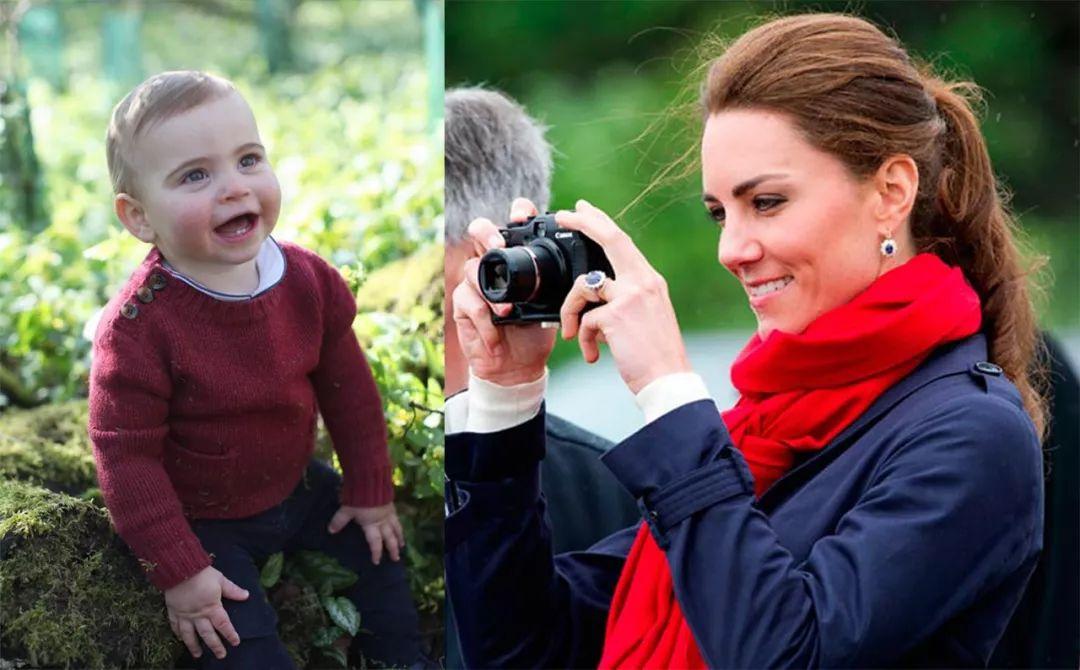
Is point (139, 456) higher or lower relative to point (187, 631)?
higher

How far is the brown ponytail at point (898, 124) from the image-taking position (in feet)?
6.23

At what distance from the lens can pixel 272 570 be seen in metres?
2.28

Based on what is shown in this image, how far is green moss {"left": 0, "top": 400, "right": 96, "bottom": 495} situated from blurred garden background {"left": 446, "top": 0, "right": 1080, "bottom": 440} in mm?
845

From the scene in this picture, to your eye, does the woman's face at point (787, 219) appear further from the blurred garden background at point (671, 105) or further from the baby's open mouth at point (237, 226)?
Result: the baby's open mouth at point (237, 226)

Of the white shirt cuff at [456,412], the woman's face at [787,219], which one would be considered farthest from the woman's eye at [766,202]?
the white shirt cuff at [456,412]

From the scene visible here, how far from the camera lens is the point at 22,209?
2664 mm

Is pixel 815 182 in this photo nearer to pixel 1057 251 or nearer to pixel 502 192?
pixel 502 192

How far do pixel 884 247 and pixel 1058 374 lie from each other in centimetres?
95

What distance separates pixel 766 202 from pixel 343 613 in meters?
1.03

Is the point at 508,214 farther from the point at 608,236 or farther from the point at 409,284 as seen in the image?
the point at 608,236

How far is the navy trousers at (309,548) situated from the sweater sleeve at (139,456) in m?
0.05

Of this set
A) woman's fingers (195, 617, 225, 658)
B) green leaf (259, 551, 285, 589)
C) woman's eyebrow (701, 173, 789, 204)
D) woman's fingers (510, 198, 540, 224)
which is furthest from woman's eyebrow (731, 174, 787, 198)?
woman's fingers (195, 617, 225, 658)

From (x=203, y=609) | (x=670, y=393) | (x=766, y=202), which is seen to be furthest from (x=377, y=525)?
(x=766, y=202)

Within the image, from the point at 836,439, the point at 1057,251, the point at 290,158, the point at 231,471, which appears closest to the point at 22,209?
the point at 290,158
